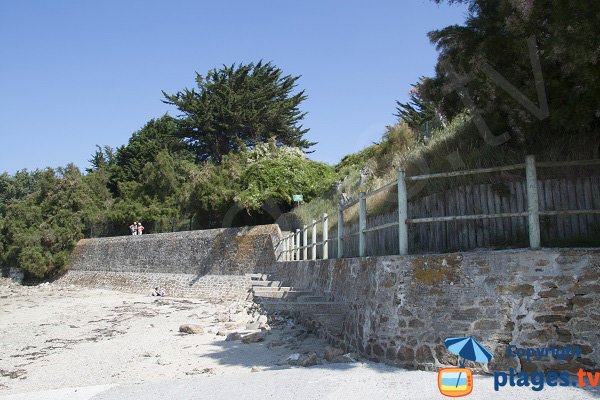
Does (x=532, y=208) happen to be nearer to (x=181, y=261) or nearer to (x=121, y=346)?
(x=121, y=346)

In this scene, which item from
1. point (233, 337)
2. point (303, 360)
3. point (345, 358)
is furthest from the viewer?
point (233, 337)

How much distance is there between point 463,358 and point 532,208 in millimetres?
1820

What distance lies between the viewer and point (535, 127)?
6996 millimetres

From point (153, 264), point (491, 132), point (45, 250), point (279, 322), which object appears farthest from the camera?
point (45, 250)

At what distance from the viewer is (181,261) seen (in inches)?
913

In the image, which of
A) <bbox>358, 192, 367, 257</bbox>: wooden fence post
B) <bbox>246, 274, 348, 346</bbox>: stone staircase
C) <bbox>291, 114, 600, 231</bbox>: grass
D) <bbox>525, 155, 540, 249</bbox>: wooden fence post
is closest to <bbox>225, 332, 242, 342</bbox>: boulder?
<bbox>246, 274, 348, 346</bbox>: stone staircase

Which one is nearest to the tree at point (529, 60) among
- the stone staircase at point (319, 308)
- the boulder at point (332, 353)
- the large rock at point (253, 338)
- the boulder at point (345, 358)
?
the stone staircase at point (319, 308)

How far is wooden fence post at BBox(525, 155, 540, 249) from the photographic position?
5.30m

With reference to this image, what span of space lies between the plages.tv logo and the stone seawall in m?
14.0

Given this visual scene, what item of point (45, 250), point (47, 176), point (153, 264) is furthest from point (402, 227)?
point (47, 176)

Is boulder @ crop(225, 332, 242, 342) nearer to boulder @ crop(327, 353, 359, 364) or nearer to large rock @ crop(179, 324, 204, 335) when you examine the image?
large rock @ crop(179, 324, 204, 335)

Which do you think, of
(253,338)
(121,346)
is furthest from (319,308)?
(121,346)

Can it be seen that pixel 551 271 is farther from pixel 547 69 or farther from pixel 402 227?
pixel 547 69

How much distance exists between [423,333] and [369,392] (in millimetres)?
1007
